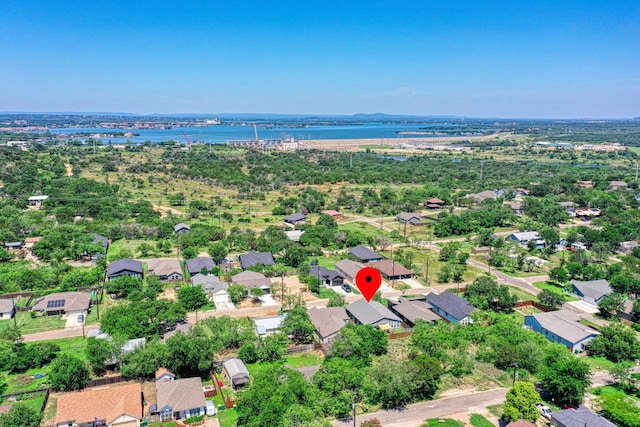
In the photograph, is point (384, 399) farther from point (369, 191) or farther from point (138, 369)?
point (369, 191)

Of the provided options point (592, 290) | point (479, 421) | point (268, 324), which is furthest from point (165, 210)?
point (479, 421)

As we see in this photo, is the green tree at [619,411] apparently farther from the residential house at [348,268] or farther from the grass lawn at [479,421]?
the residential house at [348,268]

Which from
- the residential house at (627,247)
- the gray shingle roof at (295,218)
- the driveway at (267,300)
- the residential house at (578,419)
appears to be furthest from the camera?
the gray shingle roof at (295,218)

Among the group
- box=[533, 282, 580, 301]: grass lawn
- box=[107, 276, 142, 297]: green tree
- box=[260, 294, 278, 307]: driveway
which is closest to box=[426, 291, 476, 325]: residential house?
box=[533, 282, 580, 301]: grass lawn

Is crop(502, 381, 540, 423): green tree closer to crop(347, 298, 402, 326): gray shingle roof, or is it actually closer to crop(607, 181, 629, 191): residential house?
crop(347, 298, 402, 326): gray shingle roof

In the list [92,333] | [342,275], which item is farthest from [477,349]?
[92,333]

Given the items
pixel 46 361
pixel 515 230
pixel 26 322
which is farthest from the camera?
pixel 515 230

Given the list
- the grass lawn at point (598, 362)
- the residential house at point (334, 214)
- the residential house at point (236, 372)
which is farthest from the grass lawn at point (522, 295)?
the residential house at point (334, 214)
